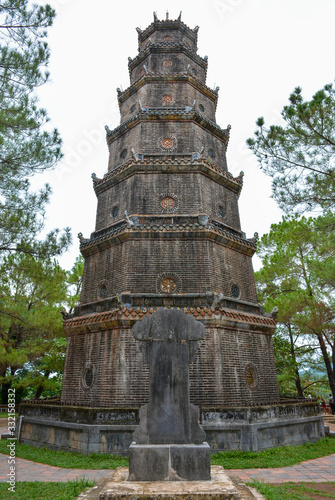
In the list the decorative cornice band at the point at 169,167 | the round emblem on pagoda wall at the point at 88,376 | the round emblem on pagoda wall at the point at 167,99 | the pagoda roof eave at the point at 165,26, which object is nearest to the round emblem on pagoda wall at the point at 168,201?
the decorative cornice band at the point at 169,167

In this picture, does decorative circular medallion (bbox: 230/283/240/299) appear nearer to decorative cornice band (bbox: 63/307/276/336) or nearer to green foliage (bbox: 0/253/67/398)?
decorative cornice band (bbox: 63/307/276/336)

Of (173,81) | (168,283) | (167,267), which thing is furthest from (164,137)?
(168,283)

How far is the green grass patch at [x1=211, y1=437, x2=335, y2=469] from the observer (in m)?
8.34

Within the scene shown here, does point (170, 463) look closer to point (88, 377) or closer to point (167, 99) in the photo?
point (88, 377)

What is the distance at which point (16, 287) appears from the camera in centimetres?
1898

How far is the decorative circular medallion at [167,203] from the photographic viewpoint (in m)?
13.4

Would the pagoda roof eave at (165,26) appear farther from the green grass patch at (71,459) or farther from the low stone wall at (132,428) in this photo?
the green grass patch at (71,459)

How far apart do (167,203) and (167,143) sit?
122 inches

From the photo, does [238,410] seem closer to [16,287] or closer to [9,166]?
[9,166]

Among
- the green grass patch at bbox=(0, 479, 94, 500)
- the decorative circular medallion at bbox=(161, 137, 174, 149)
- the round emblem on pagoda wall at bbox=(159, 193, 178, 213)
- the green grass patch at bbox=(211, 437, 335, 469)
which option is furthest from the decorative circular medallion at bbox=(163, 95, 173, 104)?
the green grass patch at bbox=(0, 479, 94, 500)

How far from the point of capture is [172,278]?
1198 centimetres

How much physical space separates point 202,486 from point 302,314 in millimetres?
13195

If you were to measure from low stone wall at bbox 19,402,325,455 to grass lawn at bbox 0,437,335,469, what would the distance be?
0.79 ft

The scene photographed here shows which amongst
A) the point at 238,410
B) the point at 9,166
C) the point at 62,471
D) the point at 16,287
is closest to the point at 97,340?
the point at 62,471
